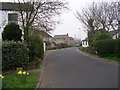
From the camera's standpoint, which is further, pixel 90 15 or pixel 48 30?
pixel 90 15

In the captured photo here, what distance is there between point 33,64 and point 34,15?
6.05 meters

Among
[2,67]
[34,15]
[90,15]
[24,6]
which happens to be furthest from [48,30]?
[90,15]

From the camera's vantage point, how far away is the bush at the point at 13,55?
10977 millimetres

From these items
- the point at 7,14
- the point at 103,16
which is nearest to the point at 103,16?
the point at 103,16

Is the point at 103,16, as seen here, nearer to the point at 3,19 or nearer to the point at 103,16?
the point at 103,16

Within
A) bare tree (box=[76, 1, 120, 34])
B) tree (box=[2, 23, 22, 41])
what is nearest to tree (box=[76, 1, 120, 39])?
bare tree (box=[76, 1, 120, 34])

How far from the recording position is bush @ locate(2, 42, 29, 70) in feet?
36.0

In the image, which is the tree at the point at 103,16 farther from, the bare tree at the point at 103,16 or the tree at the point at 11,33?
the tree at the point at 11,33

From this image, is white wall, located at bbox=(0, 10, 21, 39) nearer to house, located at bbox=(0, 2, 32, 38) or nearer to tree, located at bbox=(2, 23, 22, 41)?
house, located at bbox=(0, 2, 32, 38)

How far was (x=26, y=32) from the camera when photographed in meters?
15.9

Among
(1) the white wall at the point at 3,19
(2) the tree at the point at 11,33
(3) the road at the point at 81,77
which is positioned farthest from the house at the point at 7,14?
(3) the road at the point at 81,77

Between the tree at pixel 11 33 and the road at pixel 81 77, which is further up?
the tree at pixel 11 33

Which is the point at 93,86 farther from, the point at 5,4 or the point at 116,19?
the point at 116,19

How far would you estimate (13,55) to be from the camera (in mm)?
11305
